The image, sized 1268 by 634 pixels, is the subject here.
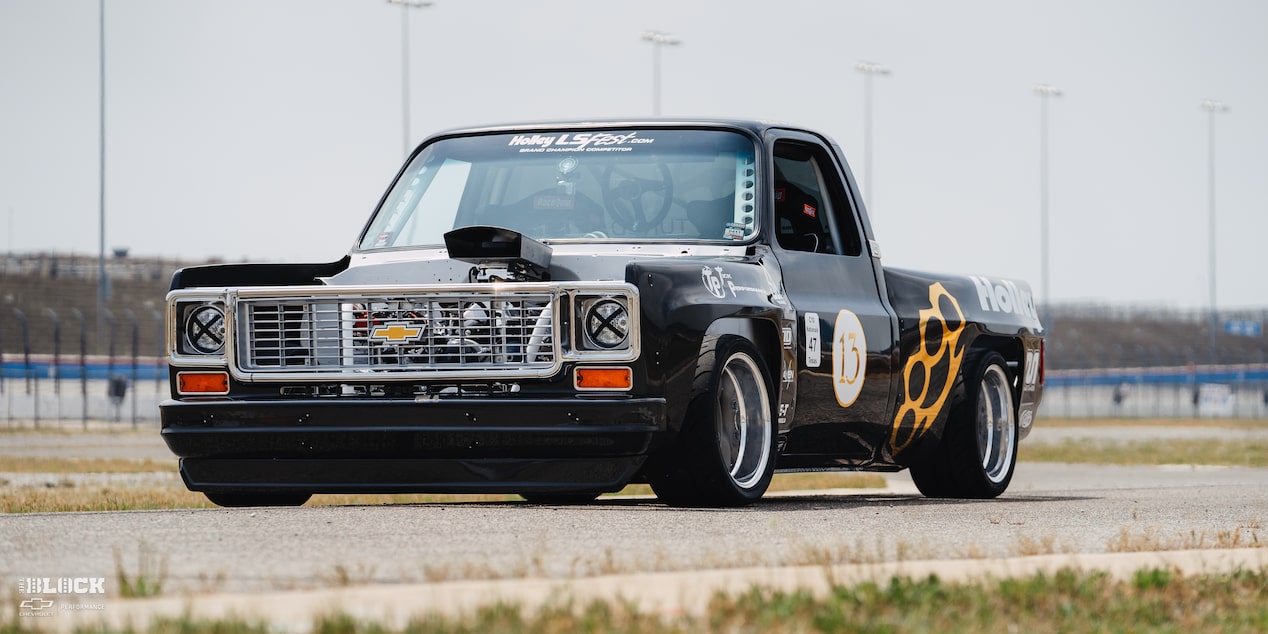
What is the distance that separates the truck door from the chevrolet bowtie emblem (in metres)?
2.05

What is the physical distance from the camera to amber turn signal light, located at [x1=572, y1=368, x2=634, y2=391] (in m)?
8.69

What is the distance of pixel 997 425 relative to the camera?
12.8m

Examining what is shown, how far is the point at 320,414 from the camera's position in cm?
901

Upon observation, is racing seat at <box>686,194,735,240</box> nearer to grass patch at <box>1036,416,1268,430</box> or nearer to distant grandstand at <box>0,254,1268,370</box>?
distant grandstand at <box>0,254,1268,370</box>

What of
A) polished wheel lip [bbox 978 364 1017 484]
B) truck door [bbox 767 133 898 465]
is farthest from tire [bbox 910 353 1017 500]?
truck door [bbox 767 133 898 465]

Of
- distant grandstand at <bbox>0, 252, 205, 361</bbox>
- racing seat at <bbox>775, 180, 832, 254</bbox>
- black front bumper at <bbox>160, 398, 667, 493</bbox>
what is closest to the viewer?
black front bumper at <bbox>160, 398, 667, 493</bbox>

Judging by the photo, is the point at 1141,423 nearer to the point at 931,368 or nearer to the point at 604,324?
the point at 931,368

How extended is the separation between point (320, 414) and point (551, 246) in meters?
1.50

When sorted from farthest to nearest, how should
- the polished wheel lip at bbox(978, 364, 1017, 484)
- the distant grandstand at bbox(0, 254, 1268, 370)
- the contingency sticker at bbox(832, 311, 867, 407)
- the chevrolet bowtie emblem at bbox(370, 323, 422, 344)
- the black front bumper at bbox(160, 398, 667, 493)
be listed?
the distant grandstand at bbox(0, 254, 1268, 370), the polished wheel lip at bbox(978, 364, 1017, 484), the contingency sticker at bbox(832, 311, 867, 407), the chevrolet bowtie emblem at bbox(370, 323, 422, 344), the black front bumper at bbox(160, 398, 667, 493)

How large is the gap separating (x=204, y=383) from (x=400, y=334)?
1083 millimetres

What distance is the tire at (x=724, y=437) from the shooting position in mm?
8922

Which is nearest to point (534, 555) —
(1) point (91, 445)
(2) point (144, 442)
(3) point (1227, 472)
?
(3) point (1227, 472)

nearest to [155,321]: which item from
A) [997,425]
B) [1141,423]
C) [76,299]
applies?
[76,299]

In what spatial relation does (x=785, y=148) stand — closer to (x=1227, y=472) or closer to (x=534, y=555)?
(x=534, y=555)
